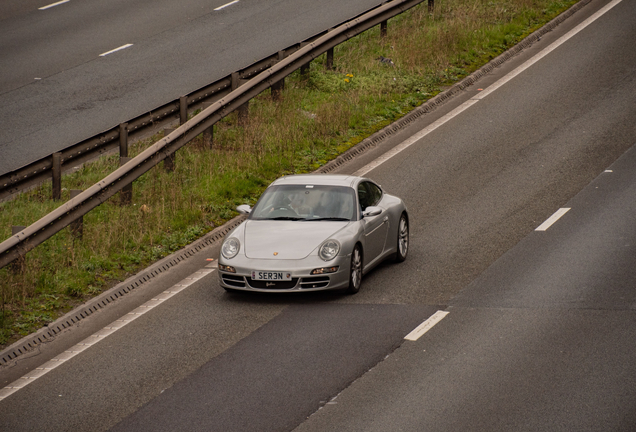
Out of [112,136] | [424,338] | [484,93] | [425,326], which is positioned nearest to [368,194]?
[425,326]

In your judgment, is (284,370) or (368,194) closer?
(284,370)

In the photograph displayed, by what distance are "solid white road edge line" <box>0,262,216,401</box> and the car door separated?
2.28 metres

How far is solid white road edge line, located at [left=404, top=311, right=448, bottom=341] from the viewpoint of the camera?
31.3 ft

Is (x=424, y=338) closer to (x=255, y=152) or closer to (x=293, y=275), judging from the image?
(x=293, y=275)

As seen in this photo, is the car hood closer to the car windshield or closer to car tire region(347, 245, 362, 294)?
the car windshield

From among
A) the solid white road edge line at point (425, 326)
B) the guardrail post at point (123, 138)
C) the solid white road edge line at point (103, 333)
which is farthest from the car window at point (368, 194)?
the guardrail post at point (123, 138)

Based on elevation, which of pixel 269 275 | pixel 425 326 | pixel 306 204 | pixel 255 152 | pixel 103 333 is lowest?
pixel 255 152

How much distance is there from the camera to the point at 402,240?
1278 centimetres

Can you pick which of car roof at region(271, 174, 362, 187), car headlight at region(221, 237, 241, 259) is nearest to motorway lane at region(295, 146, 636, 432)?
car roof at region(271, 174, 362, 187)

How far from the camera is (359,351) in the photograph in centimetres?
915

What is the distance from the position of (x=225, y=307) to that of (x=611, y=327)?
15.1ft

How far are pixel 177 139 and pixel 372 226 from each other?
461 cm

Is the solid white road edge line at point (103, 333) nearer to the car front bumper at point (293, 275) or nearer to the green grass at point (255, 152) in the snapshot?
the green grass at point (255, 152)

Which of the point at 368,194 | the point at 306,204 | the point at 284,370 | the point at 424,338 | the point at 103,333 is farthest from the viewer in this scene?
the point at 368,194
